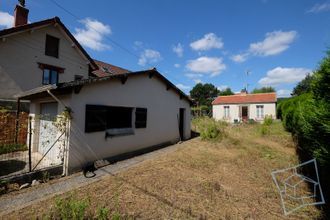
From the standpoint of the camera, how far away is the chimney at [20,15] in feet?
40.7

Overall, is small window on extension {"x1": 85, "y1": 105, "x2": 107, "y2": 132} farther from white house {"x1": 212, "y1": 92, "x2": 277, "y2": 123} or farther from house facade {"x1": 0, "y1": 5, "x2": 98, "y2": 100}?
white house {"x1": 212, "y1": 92, "x2": 277, "y2": 123}

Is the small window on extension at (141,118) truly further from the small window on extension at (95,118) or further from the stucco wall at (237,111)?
the stucco wall at (237,111)

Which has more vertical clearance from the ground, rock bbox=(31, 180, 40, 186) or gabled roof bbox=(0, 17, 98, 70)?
gabled roof bbox=(0, 17, 98, 70)

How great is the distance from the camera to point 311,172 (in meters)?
6.07

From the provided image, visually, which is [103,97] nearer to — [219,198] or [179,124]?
[219,198]

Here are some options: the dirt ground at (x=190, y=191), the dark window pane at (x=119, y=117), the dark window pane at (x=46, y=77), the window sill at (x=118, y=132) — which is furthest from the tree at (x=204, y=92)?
the dirt ground at (x=190, y=191)

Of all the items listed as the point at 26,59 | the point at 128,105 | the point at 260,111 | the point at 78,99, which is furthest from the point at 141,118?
the point at 260,111

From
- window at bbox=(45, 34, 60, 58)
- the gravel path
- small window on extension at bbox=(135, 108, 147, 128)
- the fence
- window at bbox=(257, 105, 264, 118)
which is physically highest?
window at bbox=(45, 34, 60, 58)

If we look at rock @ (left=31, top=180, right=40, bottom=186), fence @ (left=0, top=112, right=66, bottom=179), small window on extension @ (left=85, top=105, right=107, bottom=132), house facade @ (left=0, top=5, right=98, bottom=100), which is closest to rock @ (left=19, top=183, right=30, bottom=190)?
rock @ (left=31, top=180, right=40, bottom=186)

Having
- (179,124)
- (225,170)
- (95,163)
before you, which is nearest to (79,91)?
(95,163)

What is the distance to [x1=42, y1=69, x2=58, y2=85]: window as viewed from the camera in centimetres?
1221

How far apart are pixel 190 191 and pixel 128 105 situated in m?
4.83

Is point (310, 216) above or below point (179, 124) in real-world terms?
below

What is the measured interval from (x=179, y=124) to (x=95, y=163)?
6964mm
